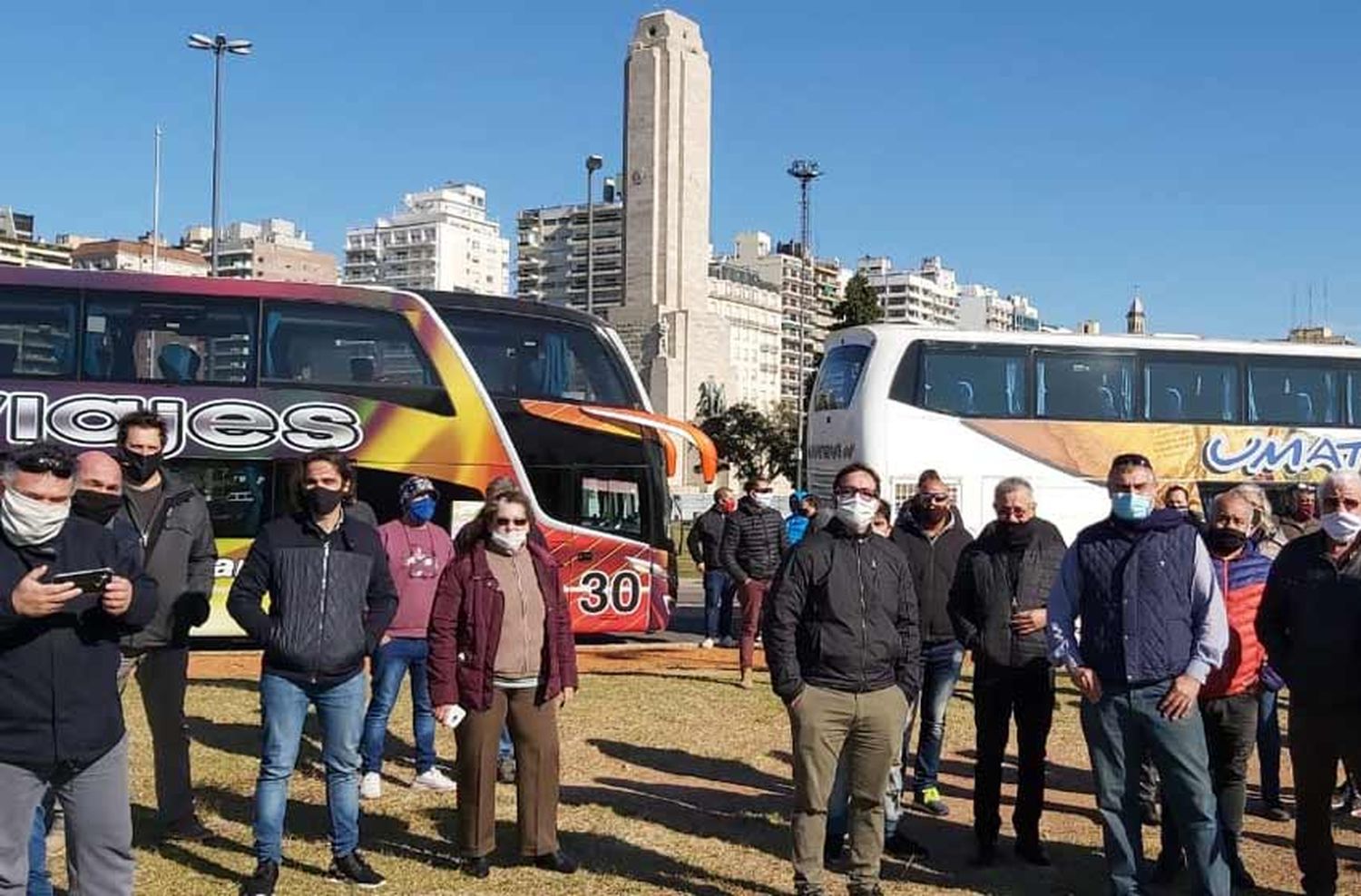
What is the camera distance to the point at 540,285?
15600cm

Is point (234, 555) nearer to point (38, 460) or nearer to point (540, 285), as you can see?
point (38, 460)

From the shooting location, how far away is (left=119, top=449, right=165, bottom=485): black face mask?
596 cm

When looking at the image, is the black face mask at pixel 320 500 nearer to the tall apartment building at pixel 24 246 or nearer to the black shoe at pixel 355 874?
the black shoe at pixel 355 874

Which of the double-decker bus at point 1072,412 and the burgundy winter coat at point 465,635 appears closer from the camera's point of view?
the burgundy winter coat at point 465,635

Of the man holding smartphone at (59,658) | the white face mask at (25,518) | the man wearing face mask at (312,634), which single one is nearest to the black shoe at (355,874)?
the man wearing face mask at (312,634)

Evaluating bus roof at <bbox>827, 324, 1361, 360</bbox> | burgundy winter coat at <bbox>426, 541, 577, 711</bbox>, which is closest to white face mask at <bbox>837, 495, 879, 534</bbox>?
burgundy winter coat at <bbox>426, 541, 577, 711</bbox>

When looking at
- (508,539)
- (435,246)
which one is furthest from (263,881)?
(435,246)

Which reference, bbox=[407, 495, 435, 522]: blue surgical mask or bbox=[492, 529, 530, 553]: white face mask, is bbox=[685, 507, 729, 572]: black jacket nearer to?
bbox=[407, 495, 435, 522]: blue surgical mask

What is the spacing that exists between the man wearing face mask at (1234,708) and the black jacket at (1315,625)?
60cm

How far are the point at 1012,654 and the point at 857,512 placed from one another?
1398 mm

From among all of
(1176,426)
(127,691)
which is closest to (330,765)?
(127,691)

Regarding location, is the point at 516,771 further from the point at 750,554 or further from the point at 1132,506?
the point at 750,554

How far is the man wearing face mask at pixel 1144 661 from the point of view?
5.17 m

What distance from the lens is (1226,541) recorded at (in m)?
6.25
